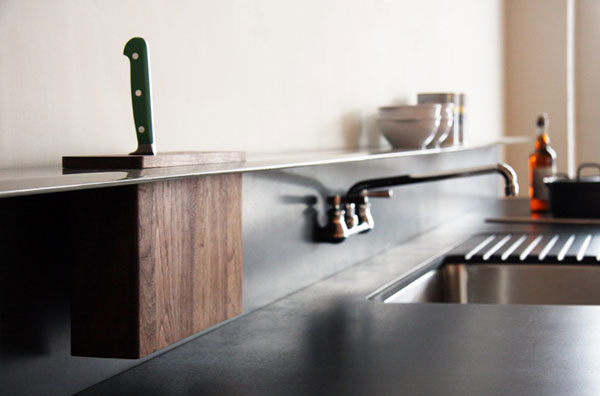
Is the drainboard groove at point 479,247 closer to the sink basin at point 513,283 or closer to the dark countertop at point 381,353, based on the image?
the sink basin at point 513,283

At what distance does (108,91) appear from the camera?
3.52 ft

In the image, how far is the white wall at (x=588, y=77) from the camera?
476cm

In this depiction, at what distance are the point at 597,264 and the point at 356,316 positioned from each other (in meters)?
0.86

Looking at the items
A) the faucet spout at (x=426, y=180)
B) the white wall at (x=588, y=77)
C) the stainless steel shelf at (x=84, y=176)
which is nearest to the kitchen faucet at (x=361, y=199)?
the faucet spout at (x=426, y=180)

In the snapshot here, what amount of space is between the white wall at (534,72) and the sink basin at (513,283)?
2699 millimetres

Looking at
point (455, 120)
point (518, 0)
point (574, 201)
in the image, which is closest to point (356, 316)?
point (455, 120)

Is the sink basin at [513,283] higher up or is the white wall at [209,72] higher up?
the white wall at [209,72]

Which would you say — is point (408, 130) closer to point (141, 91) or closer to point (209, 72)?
point (209, 72)

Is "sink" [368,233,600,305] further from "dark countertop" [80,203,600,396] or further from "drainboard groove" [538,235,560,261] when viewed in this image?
"dark countertop" [80,203,600,396]

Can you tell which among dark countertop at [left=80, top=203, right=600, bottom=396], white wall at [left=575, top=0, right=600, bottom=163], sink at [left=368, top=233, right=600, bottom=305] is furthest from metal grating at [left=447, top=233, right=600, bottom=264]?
white wall at [left=575, top=0, right=600, bottom=163]

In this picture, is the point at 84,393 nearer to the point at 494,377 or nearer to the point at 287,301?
the point at 494,377

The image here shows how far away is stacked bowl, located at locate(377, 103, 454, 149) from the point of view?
6.81ft

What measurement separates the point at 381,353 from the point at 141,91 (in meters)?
0.48

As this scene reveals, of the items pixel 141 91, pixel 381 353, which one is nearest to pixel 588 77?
pixel 381 353
